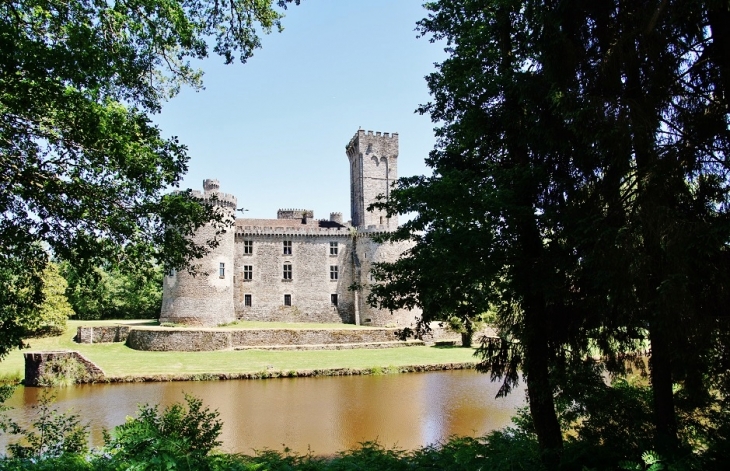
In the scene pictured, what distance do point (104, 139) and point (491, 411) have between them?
12.3 metres

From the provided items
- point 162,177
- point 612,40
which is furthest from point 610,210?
point 162,177

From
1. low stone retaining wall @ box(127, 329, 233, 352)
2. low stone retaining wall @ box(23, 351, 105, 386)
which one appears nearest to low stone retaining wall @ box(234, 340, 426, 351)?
low stone retaining wall @ box(127, 329, 233, 352)

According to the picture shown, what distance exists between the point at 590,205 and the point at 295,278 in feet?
109

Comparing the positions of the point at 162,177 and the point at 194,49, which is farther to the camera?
the point at 194,49

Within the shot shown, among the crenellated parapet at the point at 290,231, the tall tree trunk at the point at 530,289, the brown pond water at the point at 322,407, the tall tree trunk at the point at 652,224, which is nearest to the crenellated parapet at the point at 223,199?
the crenellated parapet at the point at 290,231

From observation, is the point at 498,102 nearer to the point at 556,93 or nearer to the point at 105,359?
the point at 556,93

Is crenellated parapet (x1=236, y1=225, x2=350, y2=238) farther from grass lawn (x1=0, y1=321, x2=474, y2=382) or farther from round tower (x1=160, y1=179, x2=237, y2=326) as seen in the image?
grass lawn (x1=0, y1=321, x2=474, y2=382)

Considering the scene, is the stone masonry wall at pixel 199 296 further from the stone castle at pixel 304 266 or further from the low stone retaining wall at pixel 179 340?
the low stone retaining wall at pixel 179 340

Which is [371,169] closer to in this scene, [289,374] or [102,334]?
[102,334]

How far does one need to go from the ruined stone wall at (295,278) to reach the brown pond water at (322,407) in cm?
1712

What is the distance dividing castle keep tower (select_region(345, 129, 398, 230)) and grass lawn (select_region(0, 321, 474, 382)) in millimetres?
14611

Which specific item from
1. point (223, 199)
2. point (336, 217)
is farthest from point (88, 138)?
point (336, 217)

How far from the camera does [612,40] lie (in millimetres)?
6352

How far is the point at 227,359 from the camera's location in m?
24.6
